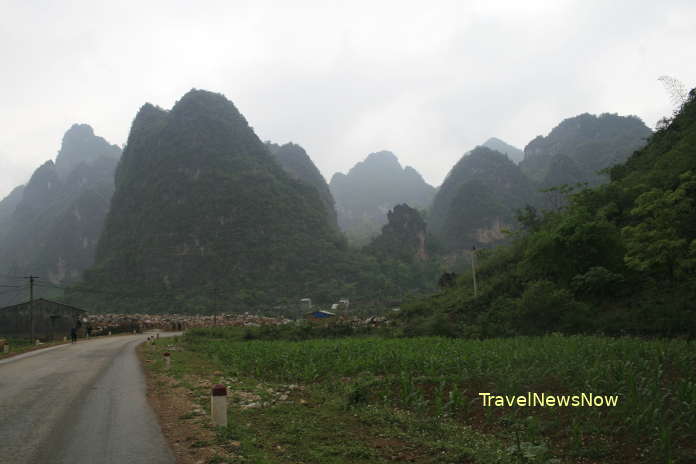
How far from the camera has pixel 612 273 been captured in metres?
28.1

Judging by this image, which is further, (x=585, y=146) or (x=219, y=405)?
(x=585, y=146)

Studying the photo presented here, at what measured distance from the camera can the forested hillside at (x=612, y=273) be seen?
2358 cm

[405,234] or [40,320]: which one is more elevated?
[405,234]

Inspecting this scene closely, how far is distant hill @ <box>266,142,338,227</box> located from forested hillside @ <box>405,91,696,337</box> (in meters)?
140

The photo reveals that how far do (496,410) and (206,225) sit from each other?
114716 millimetres

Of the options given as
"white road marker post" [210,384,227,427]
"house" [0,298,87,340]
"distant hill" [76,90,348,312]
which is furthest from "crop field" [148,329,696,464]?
"distant hill" [76,90,348,312]

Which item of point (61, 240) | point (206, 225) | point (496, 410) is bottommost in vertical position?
point (496, 410)

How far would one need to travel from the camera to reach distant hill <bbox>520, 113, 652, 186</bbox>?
128375 millimetres

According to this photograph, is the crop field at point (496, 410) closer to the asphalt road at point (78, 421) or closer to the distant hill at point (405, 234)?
the asphalt road at point (78, 421)

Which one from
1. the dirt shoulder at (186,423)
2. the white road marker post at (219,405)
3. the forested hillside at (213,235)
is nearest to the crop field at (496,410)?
the white road marker post at (219,405)

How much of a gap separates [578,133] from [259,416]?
609ft

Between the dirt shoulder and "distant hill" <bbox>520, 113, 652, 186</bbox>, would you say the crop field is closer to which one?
the dirt shoulder

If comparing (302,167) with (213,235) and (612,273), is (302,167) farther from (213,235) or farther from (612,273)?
(612,273)

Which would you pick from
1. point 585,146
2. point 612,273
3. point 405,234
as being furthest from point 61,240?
point 585,146
